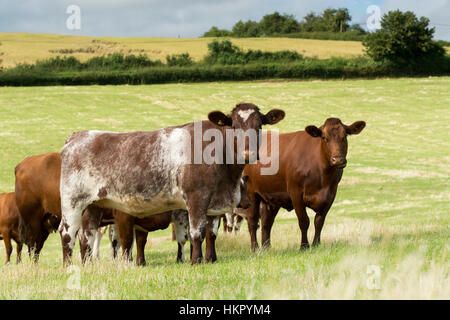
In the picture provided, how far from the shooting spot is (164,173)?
943cm

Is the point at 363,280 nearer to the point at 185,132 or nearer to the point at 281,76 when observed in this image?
the point at 185,132

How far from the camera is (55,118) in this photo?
144 feet

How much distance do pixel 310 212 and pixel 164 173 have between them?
15.7 m

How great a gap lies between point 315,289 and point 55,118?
1588 inches

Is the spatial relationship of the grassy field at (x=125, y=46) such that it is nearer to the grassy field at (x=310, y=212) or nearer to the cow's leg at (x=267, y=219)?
→ the grassy field at (x=310, y=212)

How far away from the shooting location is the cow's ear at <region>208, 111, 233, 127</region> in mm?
9438

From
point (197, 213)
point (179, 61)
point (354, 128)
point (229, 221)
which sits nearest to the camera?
point (197, 213)

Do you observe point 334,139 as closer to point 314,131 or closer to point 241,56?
point 314,131

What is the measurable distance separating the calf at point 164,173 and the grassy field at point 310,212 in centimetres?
84

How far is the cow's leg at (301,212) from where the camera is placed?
11.4 metres

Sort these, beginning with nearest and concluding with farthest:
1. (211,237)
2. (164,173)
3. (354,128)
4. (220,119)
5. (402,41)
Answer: (164,173) → (220,119) → (211,237) → (354,128) → (402,41)

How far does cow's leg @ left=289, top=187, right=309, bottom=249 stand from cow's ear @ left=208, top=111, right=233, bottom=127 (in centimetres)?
268

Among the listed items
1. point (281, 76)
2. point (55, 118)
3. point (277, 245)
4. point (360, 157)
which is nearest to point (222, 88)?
point (281, 76)

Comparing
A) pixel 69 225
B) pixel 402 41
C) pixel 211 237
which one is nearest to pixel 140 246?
pixel 69 225
